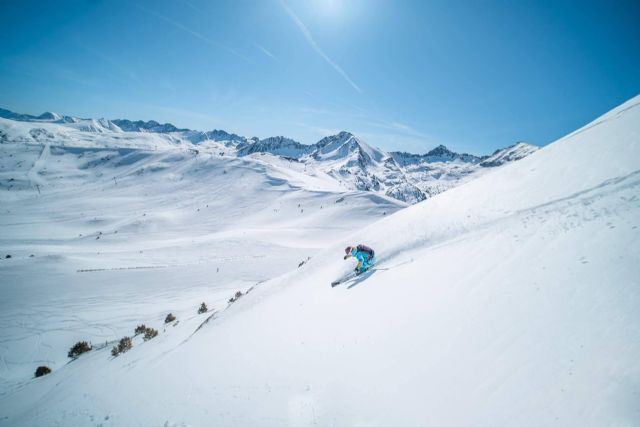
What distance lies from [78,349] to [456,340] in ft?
58.7

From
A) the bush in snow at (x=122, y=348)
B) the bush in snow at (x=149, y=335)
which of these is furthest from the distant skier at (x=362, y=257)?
the bush in snow at (x=122, y=348)

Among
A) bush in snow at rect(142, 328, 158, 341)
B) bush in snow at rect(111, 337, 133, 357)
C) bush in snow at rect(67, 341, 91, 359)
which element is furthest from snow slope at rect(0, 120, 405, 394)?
bush in snow at rect(111, 337, 133, 357)

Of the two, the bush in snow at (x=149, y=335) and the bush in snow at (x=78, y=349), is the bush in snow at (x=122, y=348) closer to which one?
the bush in snow at (x=149, y=335)

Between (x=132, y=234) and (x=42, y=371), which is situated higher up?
(x=132, y=234)

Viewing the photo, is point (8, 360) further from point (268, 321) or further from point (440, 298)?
point (440, 298)

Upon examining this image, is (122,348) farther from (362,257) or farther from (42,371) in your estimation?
(362,257)

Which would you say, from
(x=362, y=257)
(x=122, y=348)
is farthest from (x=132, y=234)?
(x=362, y=257)

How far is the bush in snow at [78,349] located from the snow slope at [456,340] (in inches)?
100

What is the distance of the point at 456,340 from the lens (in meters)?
4.75

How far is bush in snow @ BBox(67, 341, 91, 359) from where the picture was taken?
13484 mm

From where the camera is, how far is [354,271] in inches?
441

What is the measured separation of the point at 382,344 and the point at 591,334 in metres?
3.21

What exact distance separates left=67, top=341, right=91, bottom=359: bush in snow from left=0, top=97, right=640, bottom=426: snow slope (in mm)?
2545

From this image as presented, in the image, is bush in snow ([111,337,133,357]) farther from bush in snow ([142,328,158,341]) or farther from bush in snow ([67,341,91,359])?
bush in snow ([67,341,91,359])
